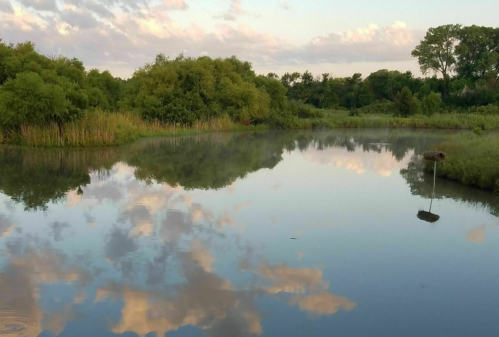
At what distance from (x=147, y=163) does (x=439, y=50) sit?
162ft

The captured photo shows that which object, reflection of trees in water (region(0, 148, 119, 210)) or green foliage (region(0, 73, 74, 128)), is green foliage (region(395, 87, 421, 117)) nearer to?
reflection of trees in water (region(0, 148, 119, 210))

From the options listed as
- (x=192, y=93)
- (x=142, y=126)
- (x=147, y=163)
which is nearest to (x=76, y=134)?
(x=147, y=163)

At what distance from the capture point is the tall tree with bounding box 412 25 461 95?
5612 cm

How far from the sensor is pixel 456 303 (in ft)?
17.0

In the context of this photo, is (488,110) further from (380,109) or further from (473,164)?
(473,164)

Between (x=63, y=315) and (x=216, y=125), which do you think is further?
(x=216, y=125)

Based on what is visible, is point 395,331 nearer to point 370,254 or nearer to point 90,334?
point 370,254

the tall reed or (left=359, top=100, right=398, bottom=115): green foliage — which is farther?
(left=359, top=100, right=398, bottom=115): green foliage

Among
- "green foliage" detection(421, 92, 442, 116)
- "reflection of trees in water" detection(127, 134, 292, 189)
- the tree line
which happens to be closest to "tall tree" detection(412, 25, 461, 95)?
the tree line

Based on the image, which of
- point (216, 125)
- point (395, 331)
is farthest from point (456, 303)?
point (216, 125)

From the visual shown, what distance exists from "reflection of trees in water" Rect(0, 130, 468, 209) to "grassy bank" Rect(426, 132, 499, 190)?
4.30m

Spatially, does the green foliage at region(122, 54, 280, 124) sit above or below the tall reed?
above

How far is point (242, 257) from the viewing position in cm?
651

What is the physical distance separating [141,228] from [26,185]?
5.13 meters
